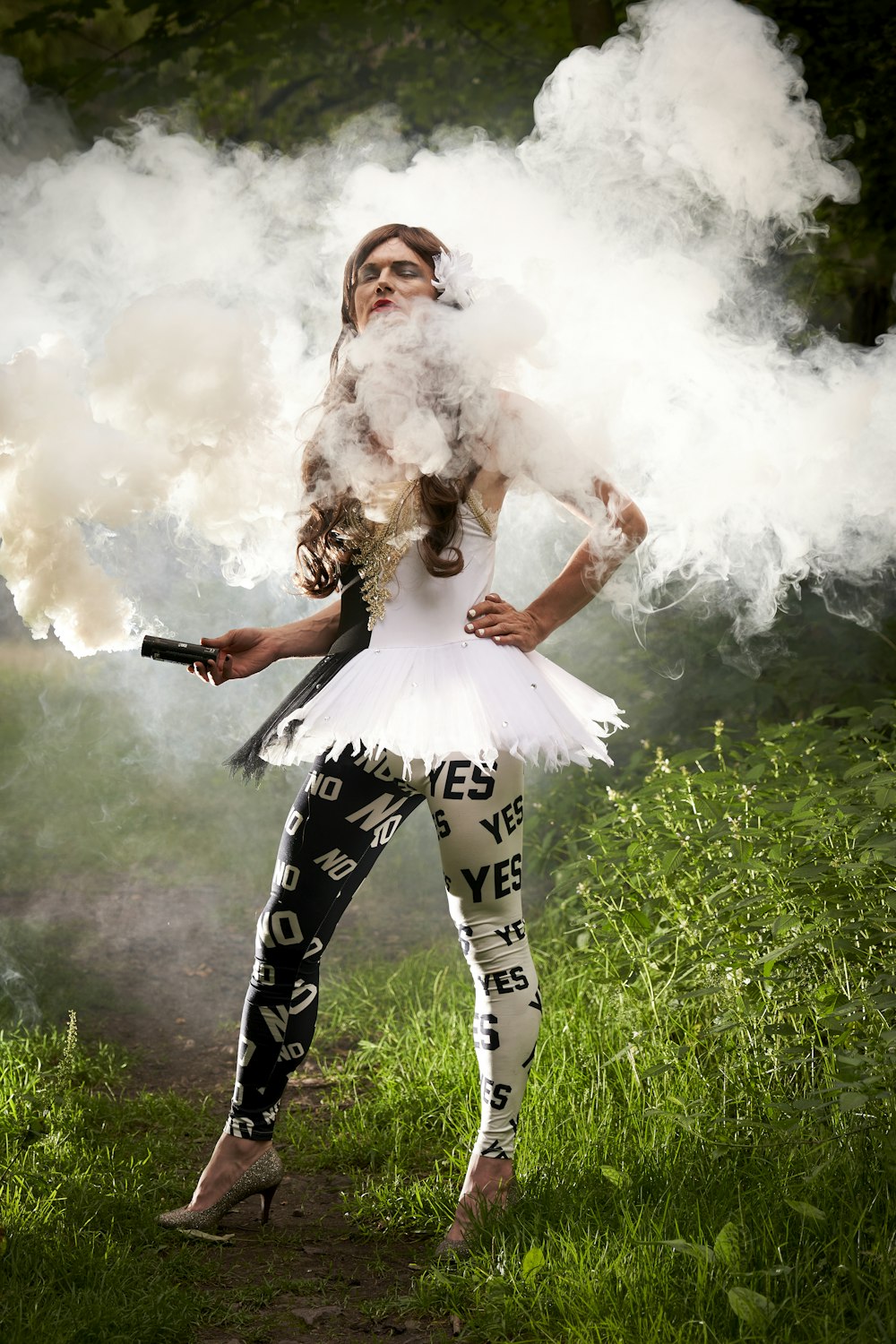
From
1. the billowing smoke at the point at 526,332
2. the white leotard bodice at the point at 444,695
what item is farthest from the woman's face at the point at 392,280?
the white leotard bodice at the point at 444,695

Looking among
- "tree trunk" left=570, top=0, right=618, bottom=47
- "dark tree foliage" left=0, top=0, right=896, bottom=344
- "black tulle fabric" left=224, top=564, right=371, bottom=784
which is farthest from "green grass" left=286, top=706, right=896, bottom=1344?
"tree trunk" left=570, top=0, right=618, bottom=47

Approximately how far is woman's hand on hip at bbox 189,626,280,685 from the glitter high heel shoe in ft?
3.51

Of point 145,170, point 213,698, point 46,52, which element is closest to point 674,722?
point 213,698

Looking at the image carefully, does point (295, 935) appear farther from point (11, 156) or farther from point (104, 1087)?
point (11, 156)

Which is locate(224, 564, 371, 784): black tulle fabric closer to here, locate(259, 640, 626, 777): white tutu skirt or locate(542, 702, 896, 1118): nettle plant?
locate(259, 640, 626, 777): white tutu skirt

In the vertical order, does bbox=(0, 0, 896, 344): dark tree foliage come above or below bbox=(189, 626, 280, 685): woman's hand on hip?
above

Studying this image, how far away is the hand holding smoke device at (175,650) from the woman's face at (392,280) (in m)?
0.77

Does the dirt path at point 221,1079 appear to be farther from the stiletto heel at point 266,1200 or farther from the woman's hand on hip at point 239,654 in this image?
the woman's hand on hip at point 239,654

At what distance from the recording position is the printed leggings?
7.40ft

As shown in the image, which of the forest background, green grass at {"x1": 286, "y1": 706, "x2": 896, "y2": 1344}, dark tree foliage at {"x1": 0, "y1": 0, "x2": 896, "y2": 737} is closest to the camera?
green grass at {"x1": 286, "y1": 706, "x2": 896, "y2": 1344}

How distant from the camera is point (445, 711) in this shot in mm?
2180

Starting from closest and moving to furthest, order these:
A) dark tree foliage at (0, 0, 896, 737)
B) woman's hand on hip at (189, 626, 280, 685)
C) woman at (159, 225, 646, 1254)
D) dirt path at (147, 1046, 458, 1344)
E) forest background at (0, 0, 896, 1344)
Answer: forest background at (0, 0, 896, 1344)
dirt path at (147, 1046, 458, 1344)
woman at (159, 225, 646, 1254)
woman's hand on hip at (189, 626, 280, 685)
dark tree foliage at (0, 0, 896, 737)

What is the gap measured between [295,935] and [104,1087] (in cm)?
150

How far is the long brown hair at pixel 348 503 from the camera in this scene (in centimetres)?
229
